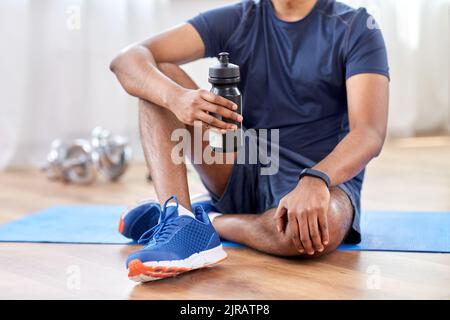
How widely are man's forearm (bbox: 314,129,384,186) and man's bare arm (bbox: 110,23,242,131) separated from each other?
0.77 ft

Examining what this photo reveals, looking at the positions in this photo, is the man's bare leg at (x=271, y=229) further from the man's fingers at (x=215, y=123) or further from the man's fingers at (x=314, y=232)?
the man's fingers at (x=215, y=123)

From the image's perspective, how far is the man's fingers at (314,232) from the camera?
1.46 metres

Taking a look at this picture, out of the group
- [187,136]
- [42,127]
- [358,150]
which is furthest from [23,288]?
[42,127]

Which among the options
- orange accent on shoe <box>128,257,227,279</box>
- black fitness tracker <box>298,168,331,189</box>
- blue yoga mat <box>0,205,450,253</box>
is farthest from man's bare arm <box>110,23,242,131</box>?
blue yoga mat <box>0,205,450,253</box>

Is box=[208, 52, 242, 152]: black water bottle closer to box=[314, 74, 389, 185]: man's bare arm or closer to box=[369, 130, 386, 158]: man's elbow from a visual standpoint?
box=[314, 74, 389, 185]: man's bare arm

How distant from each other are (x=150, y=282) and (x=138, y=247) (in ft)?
0.99

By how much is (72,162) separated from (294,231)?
135 centimetres

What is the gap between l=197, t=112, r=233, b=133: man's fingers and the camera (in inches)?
57.0

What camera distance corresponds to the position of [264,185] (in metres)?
1.78

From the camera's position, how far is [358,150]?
157 cm

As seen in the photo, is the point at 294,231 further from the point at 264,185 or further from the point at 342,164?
the point at 264,185

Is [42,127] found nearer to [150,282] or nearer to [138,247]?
[138,247]

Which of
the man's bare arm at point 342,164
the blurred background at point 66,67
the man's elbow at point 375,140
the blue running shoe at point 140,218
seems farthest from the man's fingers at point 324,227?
the blurred background at point 66,67

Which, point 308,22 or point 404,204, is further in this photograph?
point 404,204
